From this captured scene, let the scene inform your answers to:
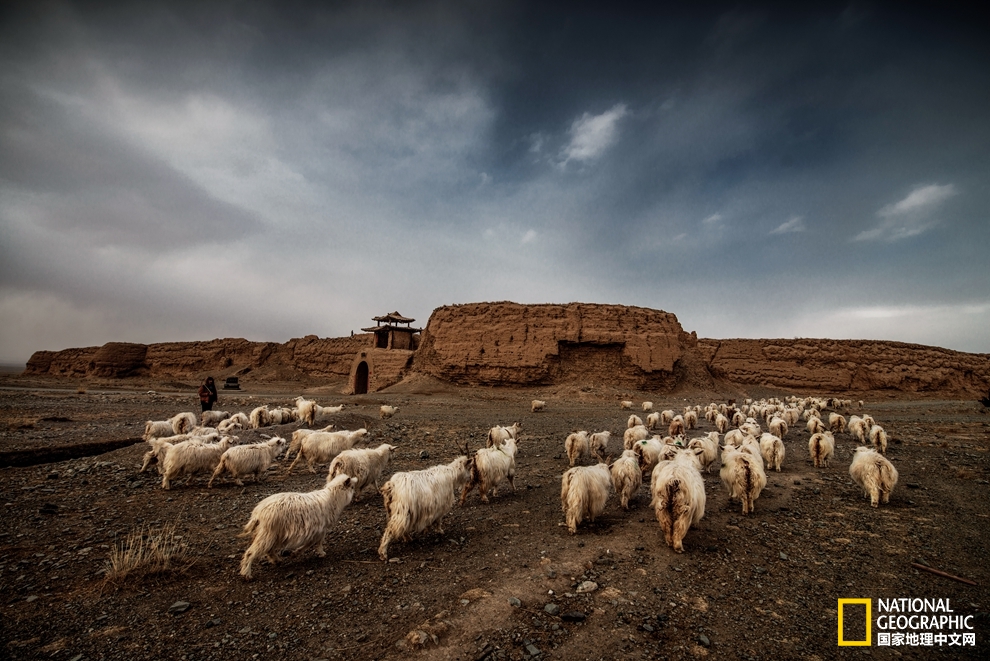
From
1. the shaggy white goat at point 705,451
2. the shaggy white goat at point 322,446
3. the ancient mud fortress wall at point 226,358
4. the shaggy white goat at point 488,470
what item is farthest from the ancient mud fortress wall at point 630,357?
the shaggy white goat at point 488,470

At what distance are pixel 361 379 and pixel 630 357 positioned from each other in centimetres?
2458

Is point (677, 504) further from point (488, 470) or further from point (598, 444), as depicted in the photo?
point (598, 444)

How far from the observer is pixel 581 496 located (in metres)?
6.00

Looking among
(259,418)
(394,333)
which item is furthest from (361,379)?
(259,418)

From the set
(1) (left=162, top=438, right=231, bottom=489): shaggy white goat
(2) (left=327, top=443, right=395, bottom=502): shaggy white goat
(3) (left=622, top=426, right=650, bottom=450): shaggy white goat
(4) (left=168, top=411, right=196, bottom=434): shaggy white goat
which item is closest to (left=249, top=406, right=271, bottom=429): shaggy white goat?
(4) (left=168, top=411, right=196, bottom=434): shaggy white goat

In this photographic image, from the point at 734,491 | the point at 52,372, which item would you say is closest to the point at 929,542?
the point at 734,491

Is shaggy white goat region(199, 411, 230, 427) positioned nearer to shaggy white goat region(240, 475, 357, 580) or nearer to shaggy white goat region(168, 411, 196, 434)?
shaggy white goat region(168, 411, 196, 434)

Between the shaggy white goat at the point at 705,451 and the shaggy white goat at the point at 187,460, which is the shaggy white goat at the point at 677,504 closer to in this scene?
the shaggy white goat at the point at 705,451

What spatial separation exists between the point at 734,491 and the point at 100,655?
26.4 ft

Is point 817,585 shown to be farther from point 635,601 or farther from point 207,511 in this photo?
point 207,511

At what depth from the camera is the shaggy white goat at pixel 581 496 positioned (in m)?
5.96

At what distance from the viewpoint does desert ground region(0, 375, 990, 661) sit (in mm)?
3449

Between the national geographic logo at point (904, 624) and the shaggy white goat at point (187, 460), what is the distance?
9662 mm

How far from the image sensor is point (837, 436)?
1520cm
